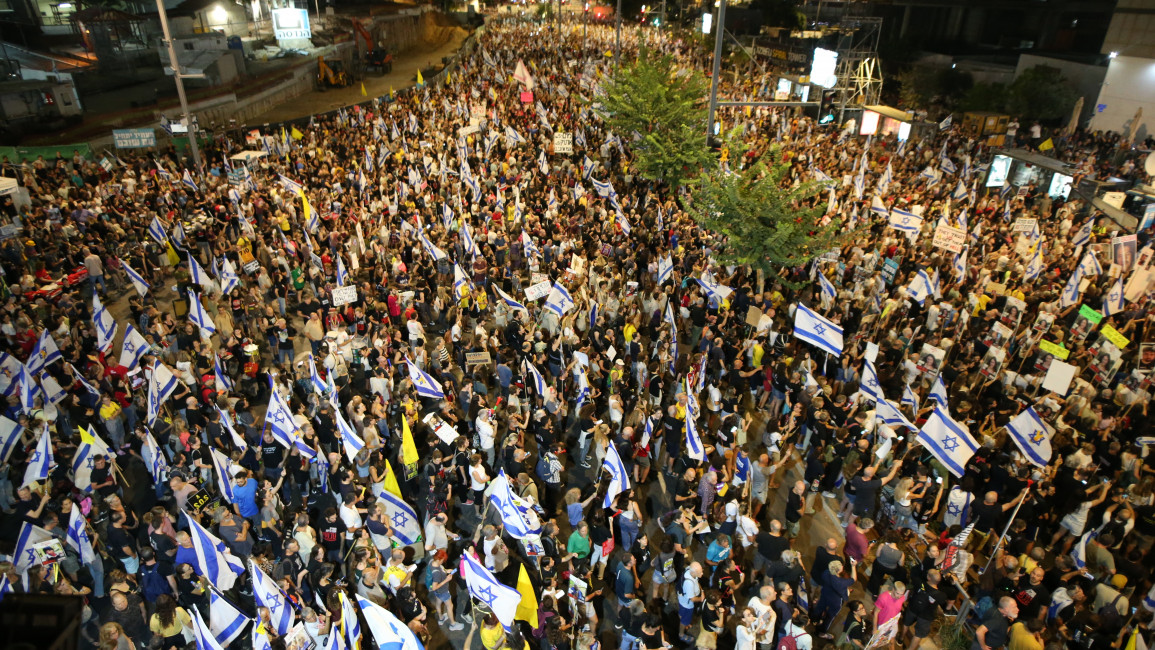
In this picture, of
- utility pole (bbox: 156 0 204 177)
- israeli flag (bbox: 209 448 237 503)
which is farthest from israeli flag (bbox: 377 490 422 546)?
utility pole (bbox: 156 0 204 177)

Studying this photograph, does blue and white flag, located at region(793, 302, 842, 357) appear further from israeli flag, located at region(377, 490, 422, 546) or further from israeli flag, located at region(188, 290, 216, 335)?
israeli flag, located at region(188, 290, 216, 335)

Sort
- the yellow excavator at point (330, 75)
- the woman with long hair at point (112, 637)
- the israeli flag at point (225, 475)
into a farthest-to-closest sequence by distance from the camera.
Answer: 1. the yellow excavator at point (330, 75)
2. the israeli flag at point (225, 475)
3. the woman with long hair at point (112, 637)

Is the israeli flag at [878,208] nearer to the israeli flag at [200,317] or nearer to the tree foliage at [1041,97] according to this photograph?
the israeli flag at [200,317]

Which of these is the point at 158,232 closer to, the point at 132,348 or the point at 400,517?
the point at 132,348

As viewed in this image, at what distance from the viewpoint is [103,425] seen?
37.6 feet

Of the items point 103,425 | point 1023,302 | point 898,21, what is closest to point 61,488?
point 103,425

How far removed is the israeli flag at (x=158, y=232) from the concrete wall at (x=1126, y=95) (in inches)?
1442

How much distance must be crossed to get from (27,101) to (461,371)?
29033 mm

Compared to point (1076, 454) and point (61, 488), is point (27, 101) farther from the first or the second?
point (1076, 454)

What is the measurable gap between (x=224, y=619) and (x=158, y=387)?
18.1 feet

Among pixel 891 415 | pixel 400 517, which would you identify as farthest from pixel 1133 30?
pixel 400 517

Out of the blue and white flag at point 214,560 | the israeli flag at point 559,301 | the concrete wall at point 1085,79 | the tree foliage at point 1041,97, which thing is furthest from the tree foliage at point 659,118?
the concrete wall at point 1085,79

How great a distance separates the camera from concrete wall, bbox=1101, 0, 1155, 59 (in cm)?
2900

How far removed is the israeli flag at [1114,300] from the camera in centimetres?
1402
